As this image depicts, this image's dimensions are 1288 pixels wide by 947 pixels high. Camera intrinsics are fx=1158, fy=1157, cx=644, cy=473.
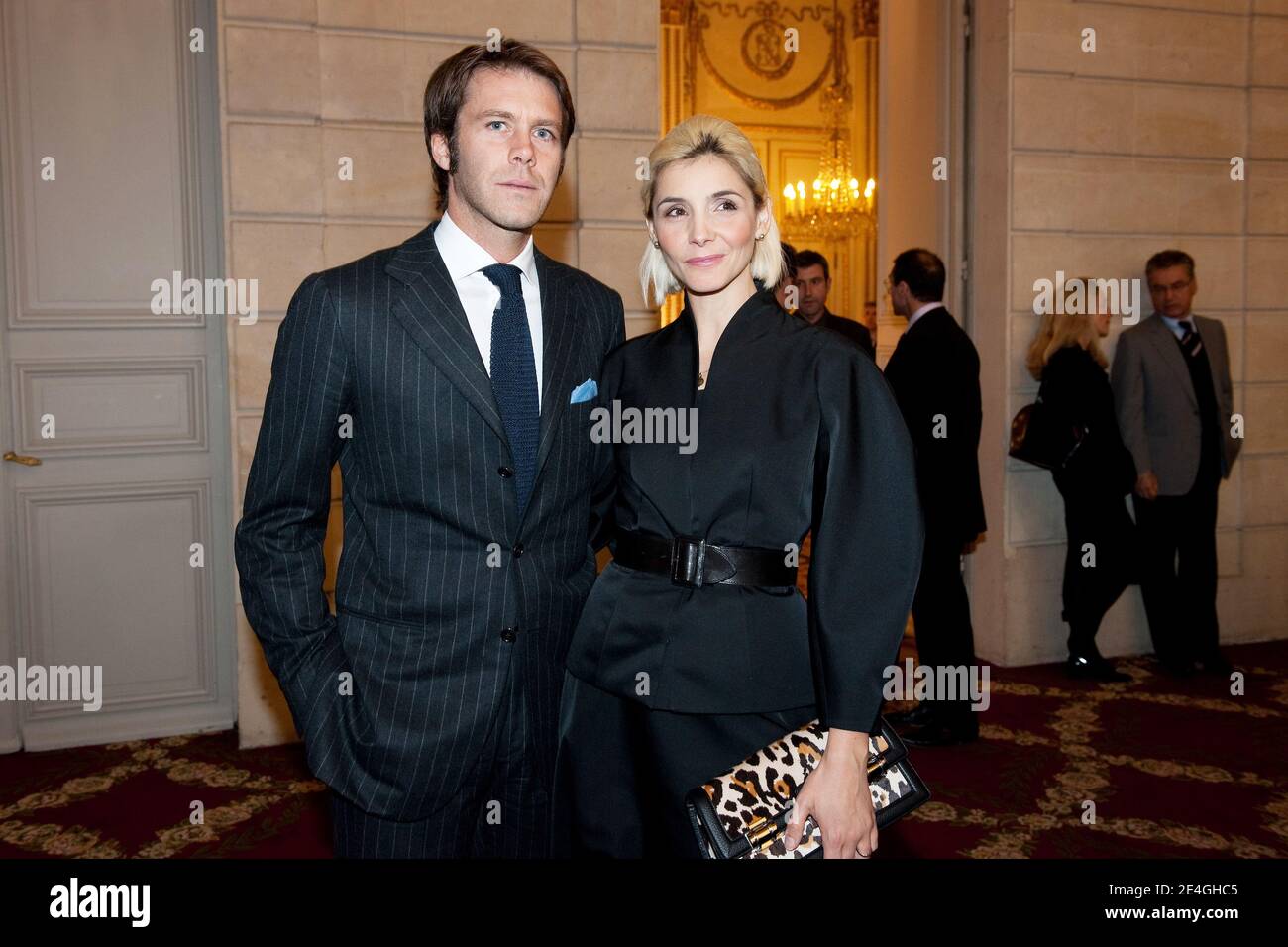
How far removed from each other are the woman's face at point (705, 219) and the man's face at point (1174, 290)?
456cm

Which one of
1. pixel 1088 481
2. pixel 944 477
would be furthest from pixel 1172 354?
pixel 944 477

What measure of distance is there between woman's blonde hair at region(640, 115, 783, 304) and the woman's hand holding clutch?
2.73 ft

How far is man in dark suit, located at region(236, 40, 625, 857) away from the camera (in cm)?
191

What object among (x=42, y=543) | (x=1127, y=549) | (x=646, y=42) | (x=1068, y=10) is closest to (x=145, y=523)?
(x=42, y=543)

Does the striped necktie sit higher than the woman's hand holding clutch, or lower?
higher

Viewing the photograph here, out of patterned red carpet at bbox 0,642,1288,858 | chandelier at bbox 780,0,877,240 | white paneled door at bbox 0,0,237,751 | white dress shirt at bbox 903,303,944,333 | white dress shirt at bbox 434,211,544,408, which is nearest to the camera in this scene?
white dress shirt at bbox 434,211,544,408

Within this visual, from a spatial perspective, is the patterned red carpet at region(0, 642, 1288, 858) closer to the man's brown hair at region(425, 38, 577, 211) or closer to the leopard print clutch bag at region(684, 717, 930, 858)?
the leopard print clutch bag at region(684, 717, 930, 858)

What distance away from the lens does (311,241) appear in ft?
15.5

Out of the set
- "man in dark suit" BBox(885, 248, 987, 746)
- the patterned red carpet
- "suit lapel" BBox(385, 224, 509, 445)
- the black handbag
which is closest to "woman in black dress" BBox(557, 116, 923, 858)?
"suit lapel" BBox(385, 224, 509, 445)

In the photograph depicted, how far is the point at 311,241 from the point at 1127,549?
13.4 ft

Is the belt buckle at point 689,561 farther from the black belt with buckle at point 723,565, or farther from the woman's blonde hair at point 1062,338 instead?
the woman's blonde hair at point 1062,338

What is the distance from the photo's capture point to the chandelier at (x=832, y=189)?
1154 cm

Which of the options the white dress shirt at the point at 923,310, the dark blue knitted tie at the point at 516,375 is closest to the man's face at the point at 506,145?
the dark blue knitted tie at the point at 516,375

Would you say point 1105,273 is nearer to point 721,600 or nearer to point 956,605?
point 956,605
